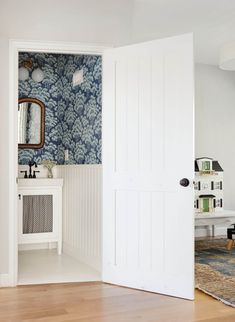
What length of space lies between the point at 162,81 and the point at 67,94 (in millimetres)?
2007

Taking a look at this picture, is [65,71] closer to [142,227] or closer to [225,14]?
[225,14]

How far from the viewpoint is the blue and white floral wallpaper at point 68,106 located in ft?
14.7

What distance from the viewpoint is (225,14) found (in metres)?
4.65

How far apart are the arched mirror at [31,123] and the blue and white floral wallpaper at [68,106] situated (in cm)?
6

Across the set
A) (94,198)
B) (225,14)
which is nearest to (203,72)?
(225,14)

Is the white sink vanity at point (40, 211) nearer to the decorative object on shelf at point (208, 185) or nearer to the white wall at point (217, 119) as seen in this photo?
the decorative object on shelf at point (208, 185)

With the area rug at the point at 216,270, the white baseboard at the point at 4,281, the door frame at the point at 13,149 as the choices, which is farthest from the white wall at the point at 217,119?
the white baseboard at the point at 4,281

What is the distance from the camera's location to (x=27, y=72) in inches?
214

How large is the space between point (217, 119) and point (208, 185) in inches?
44.7

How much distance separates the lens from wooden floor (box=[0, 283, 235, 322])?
3006 mm

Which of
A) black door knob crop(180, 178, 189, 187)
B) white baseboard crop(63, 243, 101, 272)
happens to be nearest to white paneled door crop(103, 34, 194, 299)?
black door knob crop(180, 178, 189, 187)

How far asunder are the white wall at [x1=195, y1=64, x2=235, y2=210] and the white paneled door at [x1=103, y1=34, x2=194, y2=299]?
308 cm

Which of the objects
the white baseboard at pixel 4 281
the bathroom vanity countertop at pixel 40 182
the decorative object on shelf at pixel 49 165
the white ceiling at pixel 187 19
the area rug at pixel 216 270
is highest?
the white ceiling at pixel 187 19

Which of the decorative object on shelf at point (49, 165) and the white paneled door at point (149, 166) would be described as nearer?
the white paneled door at point (149, 166)
